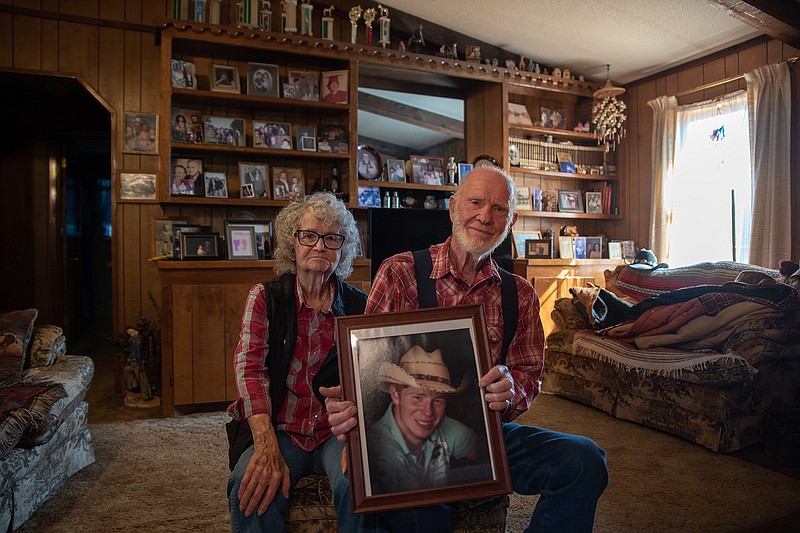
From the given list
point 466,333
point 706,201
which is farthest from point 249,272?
point 706,201

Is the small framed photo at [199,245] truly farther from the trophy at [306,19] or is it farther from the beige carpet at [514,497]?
the trophy at [306,19]

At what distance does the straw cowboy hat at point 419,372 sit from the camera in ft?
3.85

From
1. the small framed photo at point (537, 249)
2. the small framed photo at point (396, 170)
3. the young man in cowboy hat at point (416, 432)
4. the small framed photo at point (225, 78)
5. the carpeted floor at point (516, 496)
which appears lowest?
the carpeted floor at point (516, 496)

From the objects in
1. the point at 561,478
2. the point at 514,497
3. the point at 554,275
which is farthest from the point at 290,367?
the point at 554,275

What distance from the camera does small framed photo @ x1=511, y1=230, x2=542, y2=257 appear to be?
493 centimetres

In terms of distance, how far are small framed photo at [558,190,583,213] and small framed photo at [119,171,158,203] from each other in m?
3.58

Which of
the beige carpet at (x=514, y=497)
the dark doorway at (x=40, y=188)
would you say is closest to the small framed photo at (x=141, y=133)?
the dark doorway at (x=40, y=188)

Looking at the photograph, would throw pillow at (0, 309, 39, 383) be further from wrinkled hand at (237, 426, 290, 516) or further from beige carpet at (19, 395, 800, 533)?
wrinkled hand at (237, 426, 290, 516)

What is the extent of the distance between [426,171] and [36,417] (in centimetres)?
326

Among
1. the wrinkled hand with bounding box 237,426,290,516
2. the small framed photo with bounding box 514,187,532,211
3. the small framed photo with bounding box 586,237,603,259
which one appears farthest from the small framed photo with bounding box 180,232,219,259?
the small framed photo with bounding box 586,237,603,259

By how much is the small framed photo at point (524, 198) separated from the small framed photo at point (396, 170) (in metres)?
1.22

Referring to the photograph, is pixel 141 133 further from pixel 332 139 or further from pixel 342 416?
pixel 342 416

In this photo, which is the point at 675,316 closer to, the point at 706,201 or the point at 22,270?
the point at 706,201

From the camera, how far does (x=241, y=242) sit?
362cm
